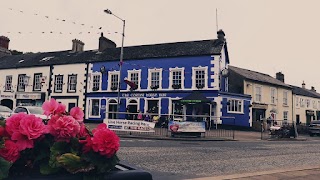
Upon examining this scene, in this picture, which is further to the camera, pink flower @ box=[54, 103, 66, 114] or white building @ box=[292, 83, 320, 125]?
white building @ box=[292, 83, 320, 125]

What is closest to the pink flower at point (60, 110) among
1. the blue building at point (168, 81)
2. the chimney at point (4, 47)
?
the blue building at point (168, 81)

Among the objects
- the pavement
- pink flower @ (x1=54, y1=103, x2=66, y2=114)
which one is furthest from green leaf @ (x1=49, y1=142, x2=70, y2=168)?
the pavement

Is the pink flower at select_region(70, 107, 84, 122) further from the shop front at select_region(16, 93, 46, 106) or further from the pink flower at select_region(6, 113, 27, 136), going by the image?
the shop front at select_region(16, 93, 46, 106)

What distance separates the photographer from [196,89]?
2873 centimetres

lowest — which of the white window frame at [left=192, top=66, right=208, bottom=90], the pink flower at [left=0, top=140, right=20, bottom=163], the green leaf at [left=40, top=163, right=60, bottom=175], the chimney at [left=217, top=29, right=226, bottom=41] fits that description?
the green leaf at [left=40, top=163, right=60, bottom=175]

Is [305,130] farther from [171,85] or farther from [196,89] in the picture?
[171,85]

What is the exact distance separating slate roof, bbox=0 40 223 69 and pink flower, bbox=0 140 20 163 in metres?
27.0

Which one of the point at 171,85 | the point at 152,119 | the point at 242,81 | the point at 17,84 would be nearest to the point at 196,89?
the point at 171,85

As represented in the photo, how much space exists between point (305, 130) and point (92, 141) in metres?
34.3

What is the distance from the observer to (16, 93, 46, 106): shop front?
3516 cm

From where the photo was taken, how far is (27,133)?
2.15m

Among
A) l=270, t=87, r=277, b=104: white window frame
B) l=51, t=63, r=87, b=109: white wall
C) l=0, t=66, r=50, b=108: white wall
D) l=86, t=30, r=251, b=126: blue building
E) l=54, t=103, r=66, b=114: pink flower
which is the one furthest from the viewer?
l=270, t=87, r=277, b=104: white window frame

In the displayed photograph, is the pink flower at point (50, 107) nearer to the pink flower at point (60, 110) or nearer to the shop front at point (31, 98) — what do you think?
the pink flower at point (60, 110)

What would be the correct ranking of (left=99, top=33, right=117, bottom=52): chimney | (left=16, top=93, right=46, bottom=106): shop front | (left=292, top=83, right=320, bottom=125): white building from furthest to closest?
(left=292, top=83, right=320, bottom=125): white building
(left=99, top=33, right=117, bottom=52): chimney
(left=16, top=93, right=46, bottom=106): shop front
